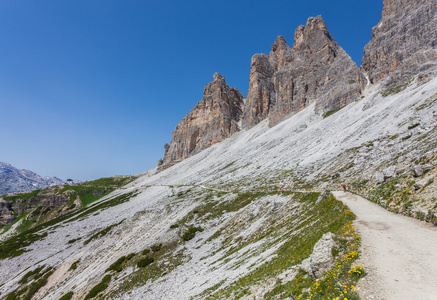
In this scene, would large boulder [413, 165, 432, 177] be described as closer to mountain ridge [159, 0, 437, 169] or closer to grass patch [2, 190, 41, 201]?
mountain ridge [159, 0, 437, 169]

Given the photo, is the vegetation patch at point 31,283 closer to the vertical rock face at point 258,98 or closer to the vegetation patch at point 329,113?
→ the vegetation patch at point 329,113

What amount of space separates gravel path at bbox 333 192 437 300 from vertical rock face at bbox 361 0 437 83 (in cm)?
9146

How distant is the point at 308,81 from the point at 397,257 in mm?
153451

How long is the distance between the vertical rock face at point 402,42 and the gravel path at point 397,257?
9146cm

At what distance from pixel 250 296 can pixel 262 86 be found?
7520 inches

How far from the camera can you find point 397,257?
453 inches

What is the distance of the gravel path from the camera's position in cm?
888

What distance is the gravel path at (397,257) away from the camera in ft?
29.1

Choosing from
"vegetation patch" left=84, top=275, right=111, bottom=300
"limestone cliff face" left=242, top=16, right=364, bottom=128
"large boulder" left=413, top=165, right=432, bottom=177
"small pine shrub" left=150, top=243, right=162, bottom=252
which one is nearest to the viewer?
"large boulder" left=413, top=165, right=432, bottom=177

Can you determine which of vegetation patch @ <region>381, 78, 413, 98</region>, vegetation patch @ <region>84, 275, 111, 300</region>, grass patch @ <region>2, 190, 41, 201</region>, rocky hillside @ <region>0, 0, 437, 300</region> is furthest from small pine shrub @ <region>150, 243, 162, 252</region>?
grass patch @ <region>2, 190, 41, 201</region>

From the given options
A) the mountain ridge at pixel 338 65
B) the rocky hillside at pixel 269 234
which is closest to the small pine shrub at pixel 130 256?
the rocky hillside at pixel 269 234

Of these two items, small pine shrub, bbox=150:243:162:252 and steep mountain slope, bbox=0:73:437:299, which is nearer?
steep mountain slope, bbox=0:73:437:299

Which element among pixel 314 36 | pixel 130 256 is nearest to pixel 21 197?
pixel 130 256

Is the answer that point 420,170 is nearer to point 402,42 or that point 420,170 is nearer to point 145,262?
point 145,262
